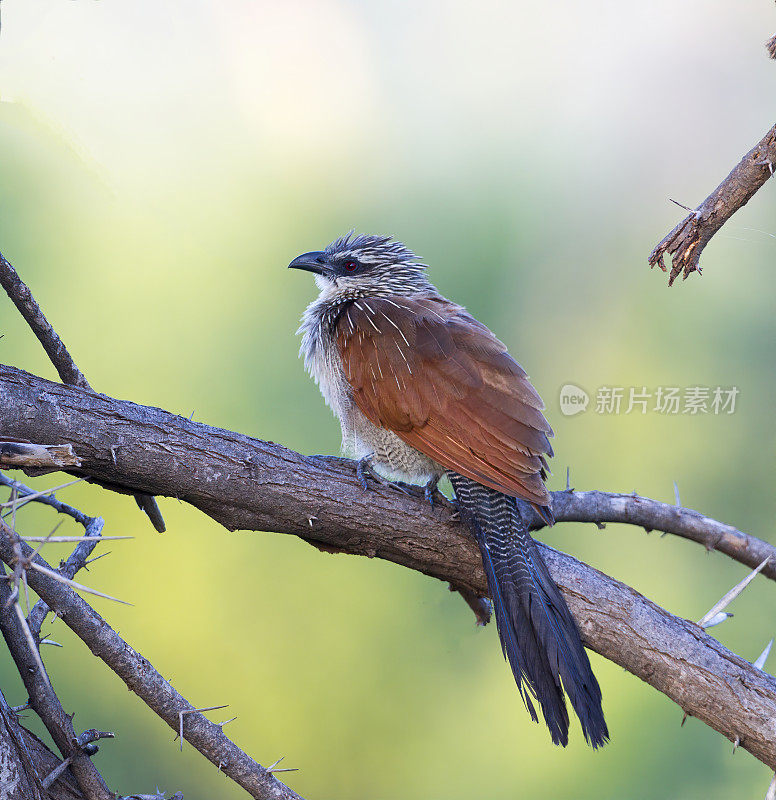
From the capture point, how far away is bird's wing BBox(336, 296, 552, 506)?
1.66m

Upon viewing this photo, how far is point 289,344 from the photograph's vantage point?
3268mm

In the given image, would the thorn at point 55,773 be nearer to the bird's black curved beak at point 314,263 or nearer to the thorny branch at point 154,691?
the thorny branch at point 154,691

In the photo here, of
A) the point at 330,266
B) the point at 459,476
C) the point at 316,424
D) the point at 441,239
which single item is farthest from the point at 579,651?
the point at 441,239

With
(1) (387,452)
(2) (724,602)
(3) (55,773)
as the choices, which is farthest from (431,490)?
(3) (55,773)

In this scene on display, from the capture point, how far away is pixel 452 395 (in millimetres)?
1736

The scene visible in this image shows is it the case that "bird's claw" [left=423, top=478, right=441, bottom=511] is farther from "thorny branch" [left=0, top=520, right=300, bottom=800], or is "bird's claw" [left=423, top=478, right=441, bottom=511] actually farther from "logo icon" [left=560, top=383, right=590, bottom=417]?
"logo icon" [left=560, top=383, right=590, bottom=417]

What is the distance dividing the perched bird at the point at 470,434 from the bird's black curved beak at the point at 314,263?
0.55ft

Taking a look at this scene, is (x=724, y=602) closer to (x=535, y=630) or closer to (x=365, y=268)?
(x=535, y=630)

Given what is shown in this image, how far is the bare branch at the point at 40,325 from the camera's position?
1.47 m

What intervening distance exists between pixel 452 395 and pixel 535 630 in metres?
0.55

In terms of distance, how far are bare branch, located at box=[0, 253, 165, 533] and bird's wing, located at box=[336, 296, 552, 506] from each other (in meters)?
0.59

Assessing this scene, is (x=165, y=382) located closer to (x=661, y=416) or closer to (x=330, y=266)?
(x=330, y=266)

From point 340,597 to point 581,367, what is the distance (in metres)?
1.46

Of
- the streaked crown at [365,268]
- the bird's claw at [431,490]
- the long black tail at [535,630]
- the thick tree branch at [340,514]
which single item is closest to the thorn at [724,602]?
the thick tree branch at [340,514]
